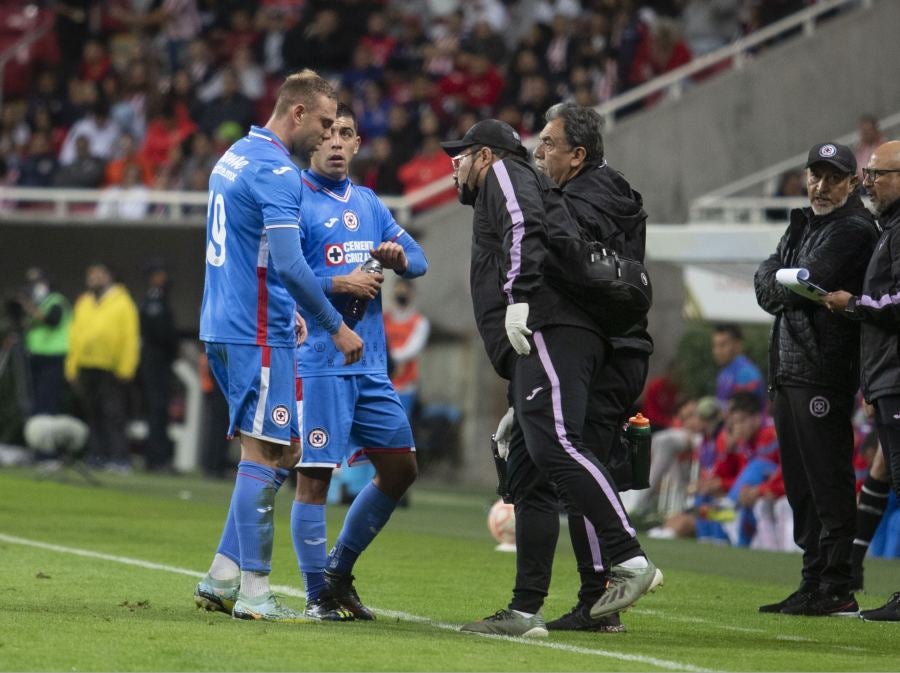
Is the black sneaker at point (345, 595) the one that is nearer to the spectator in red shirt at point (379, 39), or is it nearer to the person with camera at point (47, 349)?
the person with camera at point (47, 349)

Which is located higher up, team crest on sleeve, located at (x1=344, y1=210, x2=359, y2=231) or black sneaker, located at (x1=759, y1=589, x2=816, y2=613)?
team crest on sleeve, located at (x1=344, y1=210, x2=359, y2=231)

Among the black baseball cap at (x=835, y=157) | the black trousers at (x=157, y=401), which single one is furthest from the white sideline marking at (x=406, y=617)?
the black trousers at (x=157, y=401)

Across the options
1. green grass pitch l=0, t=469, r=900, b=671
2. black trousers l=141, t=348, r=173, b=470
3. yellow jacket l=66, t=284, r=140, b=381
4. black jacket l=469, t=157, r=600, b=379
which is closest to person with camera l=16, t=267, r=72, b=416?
yellow jacket l=66, t=284, r=140, b=381

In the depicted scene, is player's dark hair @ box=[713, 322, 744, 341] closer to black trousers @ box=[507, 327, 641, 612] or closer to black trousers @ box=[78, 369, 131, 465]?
black trousers @ box=[507, 327, 641, 612]

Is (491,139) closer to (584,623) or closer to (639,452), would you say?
(639,452)

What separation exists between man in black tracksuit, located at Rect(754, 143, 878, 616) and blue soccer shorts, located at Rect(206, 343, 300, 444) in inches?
108

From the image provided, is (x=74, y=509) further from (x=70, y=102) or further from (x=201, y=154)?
(x=70, y=102)

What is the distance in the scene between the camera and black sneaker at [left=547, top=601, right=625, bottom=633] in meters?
7.73

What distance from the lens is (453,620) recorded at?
8047 millimetres

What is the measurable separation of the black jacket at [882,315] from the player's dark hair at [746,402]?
5.21m

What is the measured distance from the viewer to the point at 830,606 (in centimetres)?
873

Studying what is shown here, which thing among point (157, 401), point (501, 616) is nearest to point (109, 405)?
point (157, 401)

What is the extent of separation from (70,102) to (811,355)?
18551 mm

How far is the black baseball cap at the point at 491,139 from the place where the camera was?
766cm
